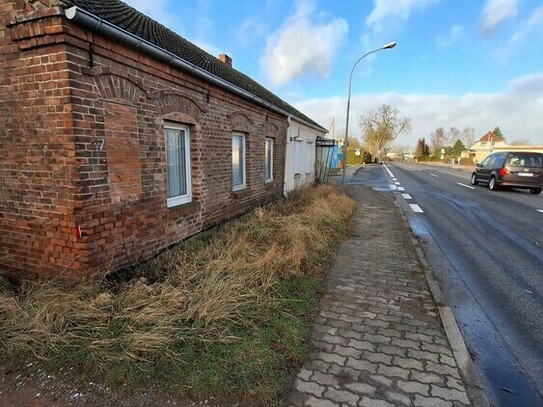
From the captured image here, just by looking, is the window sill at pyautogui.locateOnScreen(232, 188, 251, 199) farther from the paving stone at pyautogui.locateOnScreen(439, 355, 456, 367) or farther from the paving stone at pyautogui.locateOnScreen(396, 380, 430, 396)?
the paving stone at pyautogui.locateOnScreen(396, 380, 430, 396)

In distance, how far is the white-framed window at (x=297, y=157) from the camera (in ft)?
43.8

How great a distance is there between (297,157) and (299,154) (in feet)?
1.19

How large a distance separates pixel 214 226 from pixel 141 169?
95.0 inches

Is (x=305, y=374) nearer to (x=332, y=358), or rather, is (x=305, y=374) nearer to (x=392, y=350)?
(x=332, y=358)

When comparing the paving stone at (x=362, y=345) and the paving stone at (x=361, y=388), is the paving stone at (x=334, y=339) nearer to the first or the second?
the paving stone at (x=362, y=345)

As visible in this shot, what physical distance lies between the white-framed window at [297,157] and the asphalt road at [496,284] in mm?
5074

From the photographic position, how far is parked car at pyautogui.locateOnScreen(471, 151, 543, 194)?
14031mm

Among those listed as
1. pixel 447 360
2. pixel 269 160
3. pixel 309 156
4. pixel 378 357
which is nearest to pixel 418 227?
pixel 269 160

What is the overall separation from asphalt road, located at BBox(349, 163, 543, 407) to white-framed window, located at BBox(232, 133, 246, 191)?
4.51 m

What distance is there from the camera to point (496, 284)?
4.69m

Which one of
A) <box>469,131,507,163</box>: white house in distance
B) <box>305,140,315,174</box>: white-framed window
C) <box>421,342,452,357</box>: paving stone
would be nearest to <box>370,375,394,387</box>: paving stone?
<box>421,342,452,357</box>: paving stone

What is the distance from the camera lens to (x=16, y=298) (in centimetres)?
342

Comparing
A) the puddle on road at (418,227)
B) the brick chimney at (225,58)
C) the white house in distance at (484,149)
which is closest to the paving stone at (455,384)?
the puddle on road at (418,227)

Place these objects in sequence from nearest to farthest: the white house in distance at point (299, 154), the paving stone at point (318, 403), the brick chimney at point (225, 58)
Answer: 1. the paving stone at point (318, 403)
2. the white house in distance at point (299, 154)
3. the brick chimney at point (225, 58)
